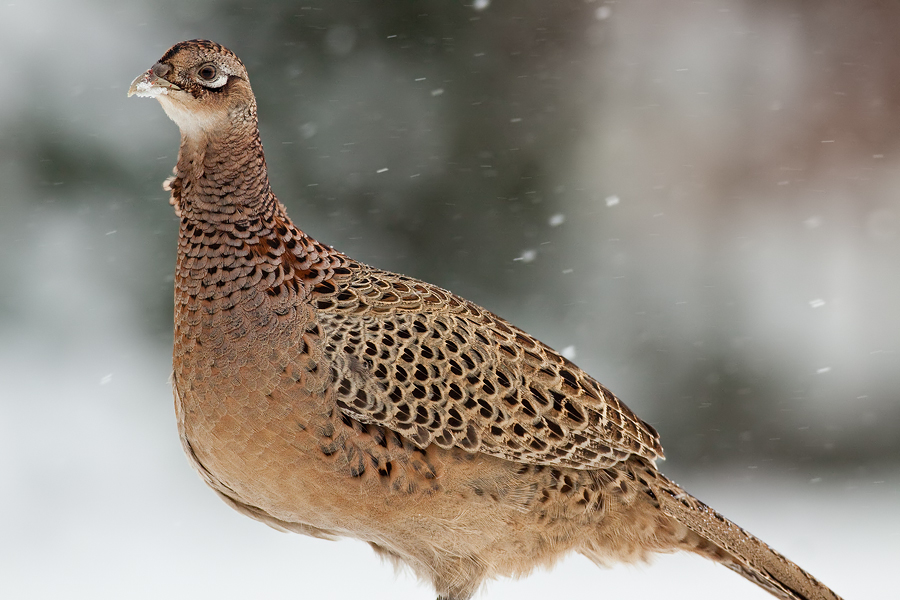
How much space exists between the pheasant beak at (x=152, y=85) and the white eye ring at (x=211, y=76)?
2.9 inches

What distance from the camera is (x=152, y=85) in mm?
2254

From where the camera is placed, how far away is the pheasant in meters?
2.38

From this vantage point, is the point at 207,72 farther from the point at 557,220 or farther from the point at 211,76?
the point at 557,220

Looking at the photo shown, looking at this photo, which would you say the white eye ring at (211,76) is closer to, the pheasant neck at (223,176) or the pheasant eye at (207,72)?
the pheasant eye at (207,72)

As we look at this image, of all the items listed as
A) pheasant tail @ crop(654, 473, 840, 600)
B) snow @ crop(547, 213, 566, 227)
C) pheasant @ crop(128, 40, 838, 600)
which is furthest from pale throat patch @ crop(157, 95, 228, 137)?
snow @ crop(547, 213, 566, 227)

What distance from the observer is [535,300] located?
18.8 feet

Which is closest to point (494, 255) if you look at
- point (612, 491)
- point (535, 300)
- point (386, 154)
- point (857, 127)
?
point (535, 300)

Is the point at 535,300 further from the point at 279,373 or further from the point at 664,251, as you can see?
the point at 279,373

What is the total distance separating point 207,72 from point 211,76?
0.01m

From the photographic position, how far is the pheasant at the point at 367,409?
2381 millimetres

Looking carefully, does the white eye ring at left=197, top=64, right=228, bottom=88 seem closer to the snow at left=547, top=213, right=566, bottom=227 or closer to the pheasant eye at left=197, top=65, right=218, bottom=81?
the pheasant eye at left=197, top=65, right=218, bottom=81

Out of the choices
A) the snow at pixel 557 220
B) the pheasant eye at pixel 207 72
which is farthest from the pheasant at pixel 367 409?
the snow at pixel 557 220

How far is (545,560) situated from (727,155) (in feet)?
12.5

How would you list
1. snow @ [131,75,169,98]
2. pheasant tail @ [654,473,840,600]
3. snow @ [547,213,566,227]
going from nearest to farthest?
snow @ [131,75,169,98] < pheasant tail @ [654,473,840,600] < snow @ [547,213,566,227]
